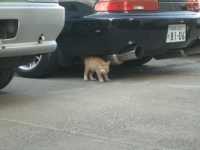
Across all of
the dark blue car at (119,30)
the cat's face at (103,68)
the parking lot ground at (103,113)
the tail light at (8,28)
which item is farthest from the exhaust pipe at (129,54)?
the tail light at (8,28)

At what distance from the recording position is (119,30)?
5824mm

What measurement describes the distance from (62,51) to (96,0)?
781 millimetres

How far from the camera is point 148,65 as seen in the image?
25.8 feet

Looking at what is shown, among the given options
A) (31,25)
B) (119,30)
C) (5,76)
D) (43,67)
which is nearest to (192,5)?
(119,30)

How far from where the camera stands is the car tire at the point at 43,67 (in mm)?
6367

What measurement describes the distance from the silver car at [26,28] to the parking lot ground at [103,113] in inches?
20.5

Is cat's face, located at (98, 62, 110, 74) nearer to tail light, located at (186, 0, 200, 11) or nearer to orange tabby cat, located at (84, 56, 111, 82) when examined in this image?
orange tabby cat, located at (84, 56, 111, 82)

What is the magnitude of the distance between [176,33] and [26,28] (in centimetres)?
250

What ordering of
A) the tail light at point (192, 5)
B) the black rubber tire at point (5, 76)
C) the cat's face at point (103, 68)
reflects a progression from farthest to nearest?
1. the tail light at point (192, 5)
2. the cat's face at point (103, 68)
3. the black rubber tire at point (5, 76)

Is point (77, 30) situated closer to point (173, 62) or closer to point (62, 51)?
point (62, 51)

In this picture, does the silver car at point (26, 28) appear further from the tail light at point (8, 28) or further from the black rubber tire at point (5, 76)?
the black rubber tire at point (5, 76)

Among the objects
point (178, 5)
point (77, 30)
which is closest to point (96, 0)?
point (77, 30)

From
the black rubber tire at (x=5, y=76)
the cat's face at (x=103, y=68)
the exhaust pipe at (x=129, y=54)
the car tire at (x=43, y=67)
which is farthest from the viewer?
the car tire at (x=43, y=67)

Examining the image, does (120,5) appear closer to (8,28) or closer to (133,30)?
(133,30)
